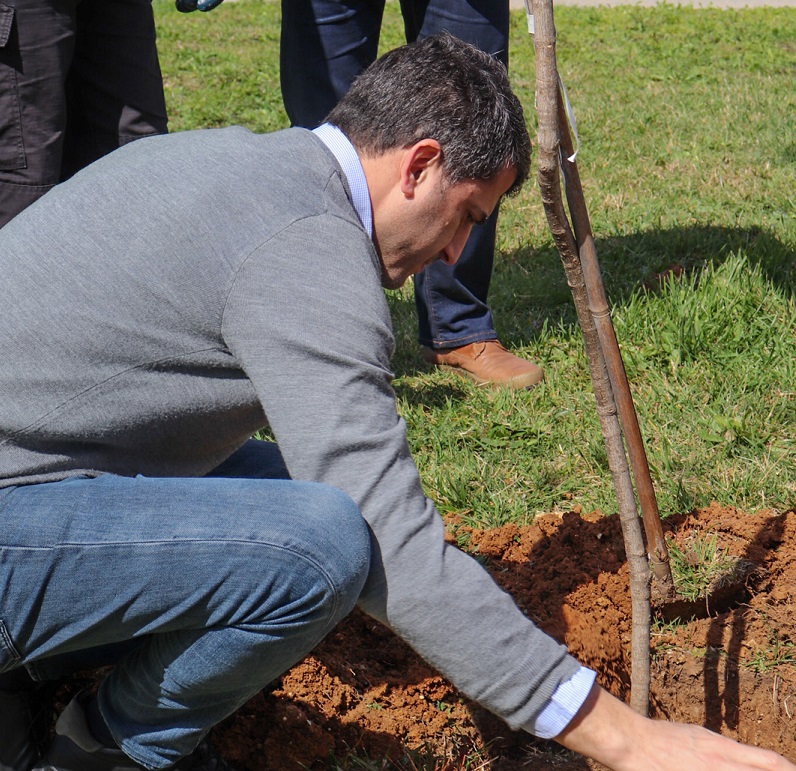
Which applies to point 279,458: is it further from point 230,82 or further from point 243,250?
point 230,82

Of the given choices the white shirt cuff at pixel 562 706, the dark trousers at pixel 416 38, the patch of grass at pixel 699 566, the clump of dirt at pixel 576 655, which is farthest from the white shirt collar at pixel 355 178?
the dark trousers at pixel 416 38

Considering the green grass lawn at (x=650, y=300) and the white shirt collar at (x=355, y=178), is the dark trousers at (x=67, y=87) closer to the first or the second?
the green grass lawn at (x=650, y=300)

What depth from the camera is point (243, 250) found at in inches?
59.3

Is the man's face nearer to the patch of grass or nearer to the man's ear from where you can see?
the man's ear

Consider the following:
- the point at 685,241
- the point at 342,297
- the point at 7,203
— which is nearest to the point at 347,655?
the point at 342,297

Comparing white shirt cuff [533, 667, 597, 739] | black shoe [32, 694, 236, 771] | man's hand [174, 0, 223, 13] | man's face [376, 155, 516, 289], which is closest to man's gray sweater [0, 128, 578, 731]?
white shirt cuff [533, 667, 597, 739]

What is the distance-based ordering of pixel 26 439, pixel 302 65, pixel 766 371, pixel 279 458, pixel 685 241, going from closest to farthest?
1. pixel 26 439
2. pixel 279 458
3. pixel 766 371
4. pixel 302 65
5. pixel 685 241

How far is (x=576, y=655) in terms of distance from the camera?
88.0 inches

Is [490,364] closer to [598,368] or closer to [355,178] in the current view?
[598,368]

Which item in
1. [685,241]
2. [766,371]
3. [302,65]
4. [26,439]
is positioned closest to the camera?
[26,439]

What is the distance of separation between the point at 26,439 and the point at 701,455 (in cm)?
190

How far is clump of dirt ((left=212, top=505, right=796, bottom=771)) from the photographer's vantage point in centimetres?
211

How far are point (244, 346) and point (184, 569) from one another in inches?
15.1

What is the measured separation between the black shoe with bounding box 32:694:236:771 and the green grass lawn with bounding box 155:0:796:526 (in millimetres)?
1169
